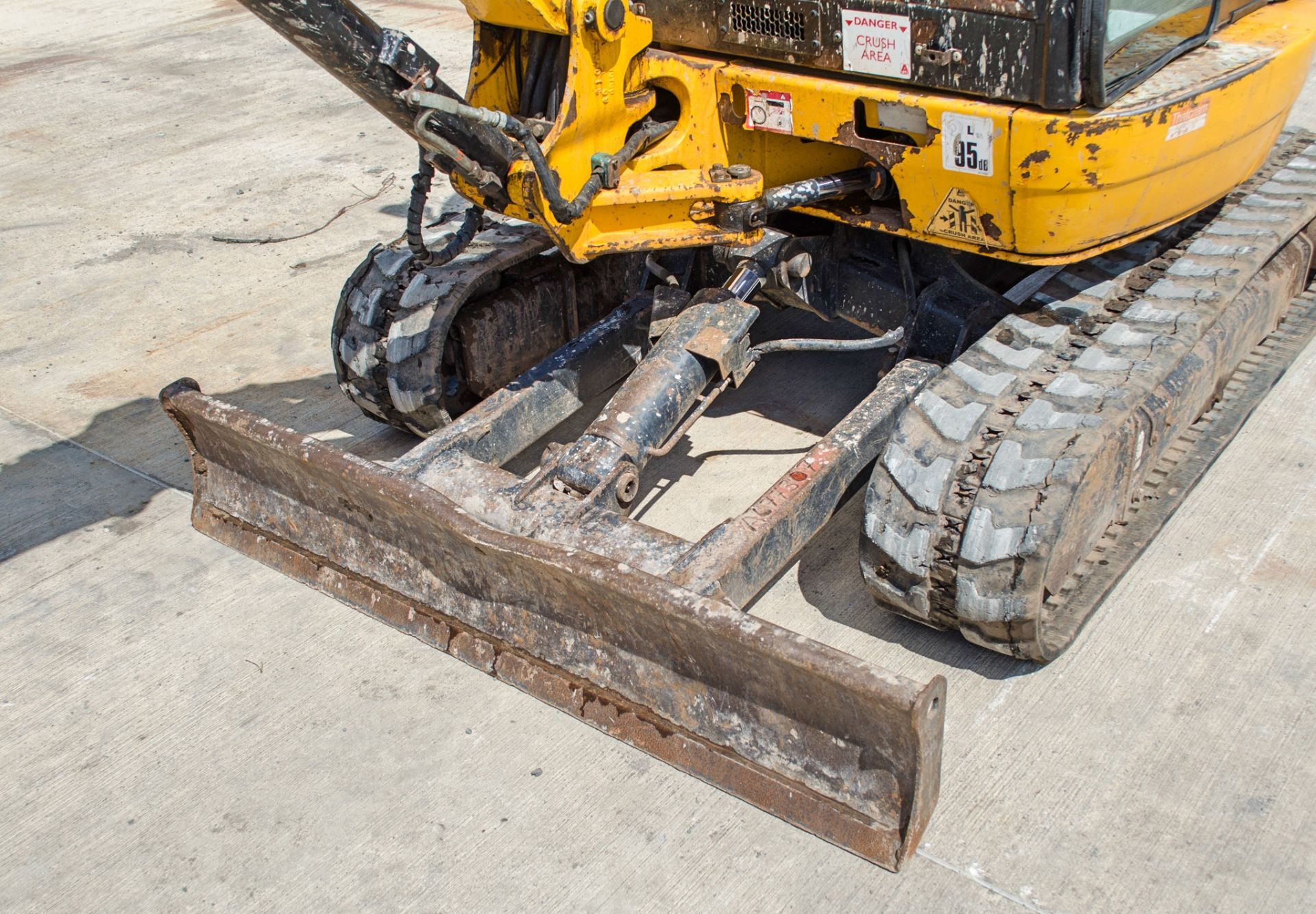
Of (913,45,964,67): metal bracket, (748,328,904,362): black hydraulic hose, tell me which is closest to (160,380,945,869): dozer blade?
(748,328,904,362): black hydraulic hose

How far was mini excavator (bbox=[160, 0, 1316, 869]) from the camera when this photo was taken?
131 inches

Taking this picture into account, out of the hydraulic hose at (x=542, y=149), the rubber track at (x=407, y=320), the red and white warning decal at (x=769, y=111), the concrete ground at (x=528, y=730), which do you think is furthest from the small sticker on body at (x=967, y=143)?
the rubber track at (x=407, y=320)

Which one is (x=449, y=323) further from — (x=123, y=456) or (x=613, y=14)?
(x=123, y=456)

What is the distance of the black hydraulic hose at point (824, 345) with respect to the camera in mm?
4301

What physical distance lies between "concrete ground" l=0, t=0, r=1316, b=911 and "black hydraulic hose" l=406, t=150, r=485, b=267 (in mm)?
1144

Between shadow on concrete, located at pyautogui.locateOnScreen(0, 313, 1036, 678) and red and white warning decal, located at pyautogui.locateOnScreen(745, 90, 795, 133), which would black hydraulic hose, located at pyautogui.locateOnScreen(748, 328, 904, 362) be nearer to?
shadow on concrete, located at pyautogui.locateOnScreen(0, 313, 1036, 678)

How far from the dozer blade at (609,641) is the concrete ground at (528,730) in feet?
0.47

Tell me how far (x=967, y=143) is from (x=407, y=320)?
2.08m

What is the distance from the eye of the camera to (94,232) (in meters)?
7.49

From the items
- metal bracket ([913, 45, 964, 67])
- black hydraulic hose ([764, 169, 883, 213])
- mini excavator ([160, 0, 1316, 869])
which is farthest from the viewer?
black hydraulic hose ([764, 169, 883, 213])

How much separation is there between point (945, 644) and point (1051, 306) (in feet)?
3.84

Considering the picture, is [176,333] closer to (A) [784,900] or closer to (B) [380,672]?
(B) [380,672]

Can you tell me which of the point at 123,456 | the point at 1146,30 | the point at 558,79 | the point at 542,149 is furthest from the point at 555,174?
the point at 123,456

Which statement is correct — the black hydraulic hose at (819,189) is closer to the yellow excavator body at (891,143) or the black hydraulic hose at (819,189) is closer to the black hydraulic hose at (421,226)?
the yellow excavator body at (891,143)
